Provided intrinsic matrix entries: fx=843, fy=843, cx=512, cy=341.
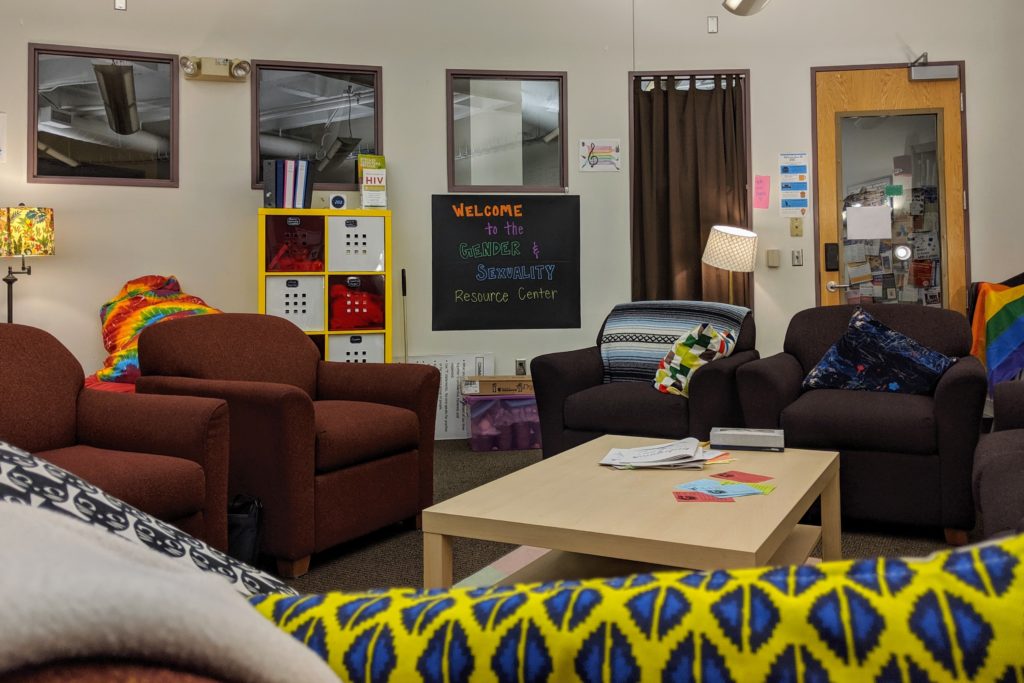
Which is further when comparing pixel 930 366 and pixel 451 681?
pixel 930 366

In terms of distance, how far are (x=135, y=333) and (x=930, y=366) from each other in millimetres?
3939

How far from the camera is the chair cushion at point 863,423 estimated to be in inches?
117

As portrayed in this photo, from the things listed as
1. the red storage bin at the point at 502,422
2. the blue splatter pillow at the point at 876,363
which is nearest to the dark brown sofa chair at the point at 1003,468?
the blue splatter pillow at the point at 876,363

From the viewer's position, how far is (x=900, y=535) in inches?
121

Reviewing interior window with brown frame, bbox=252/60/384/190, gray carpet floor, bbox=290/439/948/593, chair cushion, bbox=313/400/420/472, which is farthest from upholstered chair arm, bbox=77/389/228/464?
interior window with brown frame, bbox=252/60/384/190

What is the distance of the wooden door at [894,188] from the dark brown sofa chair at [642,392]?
5.21ft

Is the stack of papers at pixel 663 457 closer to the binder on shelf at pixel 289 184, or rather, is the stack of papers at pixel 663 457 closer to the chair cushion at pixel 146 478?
the chair cushion at pixel 146 478

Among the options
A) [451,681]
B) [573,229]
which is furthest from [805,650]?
[573,229]

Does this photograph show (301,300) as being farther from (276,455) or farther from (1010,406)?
(1010,406)

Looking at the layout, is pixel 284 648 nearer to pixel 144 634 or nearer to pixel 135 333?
pixel 144 634

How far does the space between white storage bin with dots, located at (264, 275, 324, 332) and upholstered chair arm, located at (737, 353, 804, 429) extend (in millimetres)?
2560

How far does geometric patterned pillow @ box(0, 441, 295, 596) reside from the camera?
824mm

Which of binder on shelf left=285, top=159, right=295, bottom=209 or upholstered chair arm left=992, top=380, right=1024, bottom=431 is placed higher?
binder on shelf left=285, top=159, right=295, bottom=209

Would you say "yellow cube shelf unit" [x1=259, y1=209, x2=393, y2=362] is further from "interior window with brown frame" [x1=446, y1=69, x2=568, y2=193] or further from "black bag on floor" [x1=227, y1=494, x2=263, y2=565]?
"black bag on floor" [x1=227, y1=494, x2=263, y2=565]
